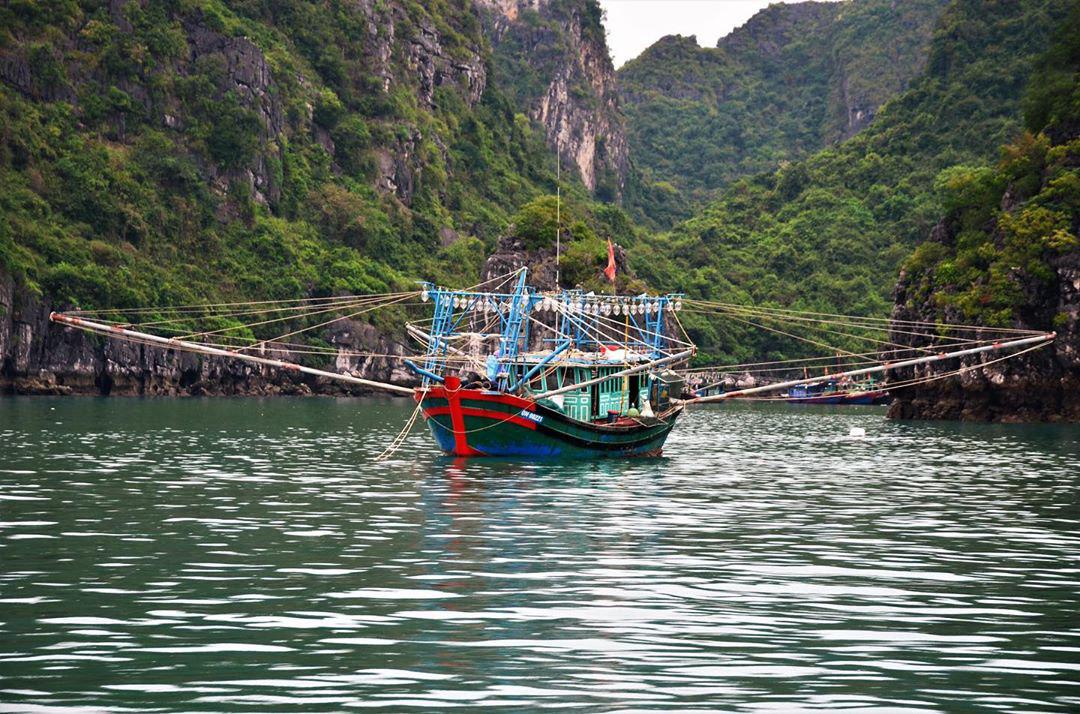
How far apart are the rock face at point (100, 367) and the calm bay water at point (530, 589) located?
7131 cm

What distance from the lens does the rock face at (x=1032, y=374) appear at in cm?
8125

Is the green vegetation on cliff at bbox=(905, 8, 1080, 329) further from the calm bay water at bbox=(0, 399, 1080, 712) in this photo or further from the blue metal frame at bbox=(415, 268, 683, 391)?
the calm bay water at bbox=(0, 399, 1080, 712)

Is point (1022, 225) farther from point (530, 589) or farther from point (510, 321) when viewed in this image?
point (530, 589)

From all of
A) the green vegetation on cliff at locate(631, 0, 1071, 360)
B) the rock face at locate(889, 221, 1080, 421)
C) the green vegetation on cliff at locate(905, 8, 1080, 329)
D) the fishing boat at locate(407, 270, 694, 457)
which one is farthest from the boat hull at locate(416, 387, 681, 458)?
the green vegetation on cliff at locate(631, 0, 1071, 360)

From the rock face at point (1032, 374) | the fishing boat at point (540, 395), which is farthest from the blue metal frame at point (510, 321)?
Result: the rock face at point (1032, 374)

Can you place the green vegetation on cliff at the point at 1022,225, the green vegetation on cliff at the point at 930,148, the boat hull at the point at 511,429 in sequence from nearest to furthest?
the boat hull at the point at 511,429 < the green vegetation on cliff at the point at 1022,225 < the green vegetation on cliff at the point at 930,148

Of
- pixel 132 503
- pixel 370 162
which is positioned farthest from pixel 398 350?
pixel 132 503

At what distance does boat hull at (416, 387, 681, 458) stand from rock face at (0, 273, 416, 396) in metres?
57.1

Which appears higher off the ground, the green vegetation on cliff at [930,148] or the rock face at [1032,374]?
the green vegetation on cliff at [930,148]

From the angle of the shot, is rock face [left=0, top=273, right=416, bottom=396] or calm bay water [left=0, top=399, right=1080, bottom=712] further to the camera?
rock face [left=0, top=273, right=416, bottom=396]

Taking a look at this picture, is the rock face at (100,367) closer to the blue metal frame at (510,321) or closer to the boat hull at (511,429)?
the blue metal frame at (510,321)

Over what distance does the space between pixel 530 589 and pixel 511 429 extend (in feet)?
88.5

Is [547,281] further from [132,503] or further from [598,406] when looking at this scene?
[132,503]

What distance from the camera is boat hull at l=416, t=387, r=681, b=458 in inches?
1902
